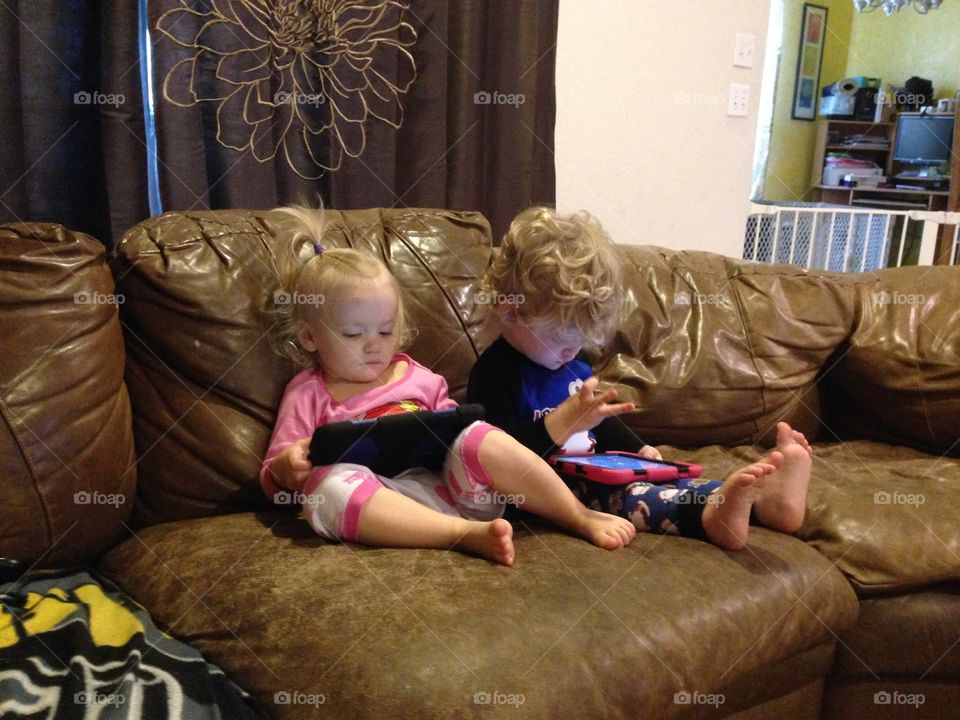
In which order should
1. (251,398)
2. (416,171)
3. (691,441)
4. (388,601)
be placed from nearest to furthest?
(388,601) < (251,398) < (691,441) < (416,171)

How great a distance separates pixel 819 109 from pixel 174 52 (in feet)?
18.5

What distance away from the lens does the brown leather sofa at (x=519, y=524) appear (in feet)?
4.00

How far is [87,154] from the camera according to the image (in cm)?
221

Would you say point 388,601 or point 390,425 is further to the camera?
point 390,425

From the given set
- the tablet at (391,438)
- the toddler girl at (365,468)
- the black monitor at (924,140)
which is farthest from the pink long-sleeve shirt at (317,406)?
the black monitor at (924,140)

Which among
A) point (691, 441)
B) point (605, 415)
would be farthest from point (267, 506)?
point (691, 441)

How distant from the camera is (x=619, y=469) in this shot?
5.25 ft

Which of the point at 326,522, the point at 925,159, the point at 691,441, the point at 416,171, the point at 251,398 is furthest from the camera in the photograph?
the point at 925,159

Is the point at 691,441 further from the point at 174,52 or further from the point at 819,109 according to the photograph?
the point at 819,109
